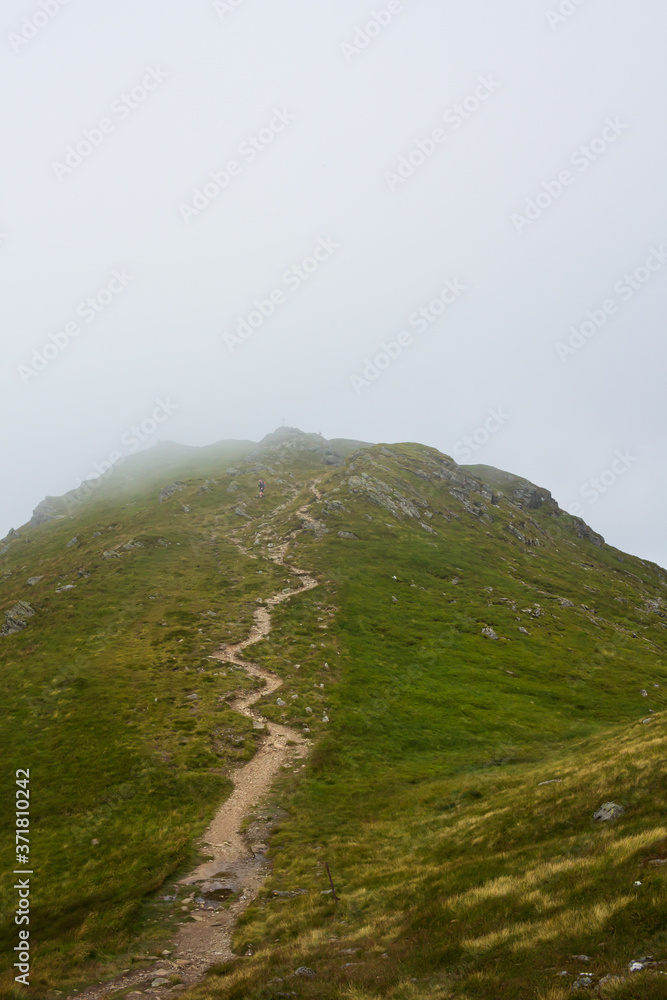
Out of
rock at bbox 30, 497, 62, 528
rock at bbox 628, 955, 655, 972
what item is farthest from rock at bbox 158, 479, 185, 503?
rock at bbox 628, 955, 655, 972

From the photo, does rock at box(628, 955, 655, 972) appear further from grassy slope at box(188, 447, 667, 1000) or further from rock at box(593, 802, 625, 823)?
rock at box(593, 802, 625, 823)

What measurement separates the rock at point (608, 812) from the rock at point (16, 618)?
6825cm

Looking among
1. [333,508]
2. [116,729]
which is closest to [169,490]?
[333,508]

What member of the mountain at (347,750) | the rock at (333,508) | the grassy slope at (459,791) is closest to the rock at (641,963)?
the mountain at (347,750)

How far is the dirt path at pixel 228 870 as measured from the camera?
18734mm

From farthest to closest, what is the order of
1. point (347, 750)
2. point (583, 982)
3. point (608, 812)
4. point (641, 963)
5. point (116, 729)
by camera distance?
point (347, 750)
point (116, 729)
point (608, 812)
point (583, 982)
point (641, 963)

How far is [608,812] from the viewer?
18859 mm

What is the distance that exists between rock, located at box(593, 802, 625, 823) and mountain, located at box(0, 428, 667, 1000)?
371 mm

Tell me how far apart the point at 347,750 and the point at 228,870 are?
17.6m

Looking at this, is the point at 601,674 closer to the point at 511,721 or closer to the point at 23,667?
the point at 511,721

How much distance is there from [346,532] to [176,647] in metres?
49.8

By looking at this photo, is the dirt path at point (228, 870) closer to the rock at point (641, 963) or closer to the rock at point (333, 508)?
the rock at point (641, 963)

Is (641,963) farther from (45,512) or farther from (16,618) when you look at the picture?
(45,512)

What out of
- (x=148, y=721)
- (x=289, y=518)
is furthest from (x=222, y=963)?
(x=289, y=518)
